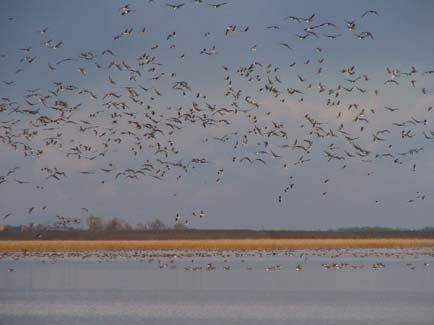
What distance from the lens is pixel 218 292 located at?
40.9 m

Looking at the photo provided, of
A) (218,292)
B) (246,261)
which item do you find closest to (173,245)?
(246,261)

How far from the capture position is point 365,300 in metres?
37.9

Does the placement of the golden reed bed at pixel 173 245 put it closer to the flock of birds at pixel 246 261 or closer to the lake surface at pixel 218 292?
the flock of birds at pixel 246 261

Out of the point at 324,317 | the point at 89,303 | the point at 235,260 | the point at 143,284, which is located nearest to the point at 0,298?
the point at 89,303

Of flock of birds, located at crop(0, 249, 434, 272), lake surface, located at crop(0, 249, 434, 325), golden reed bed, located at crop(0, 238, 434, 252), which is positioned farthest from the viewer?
golden reed bed, located at crop(0, 238, 434, 252)

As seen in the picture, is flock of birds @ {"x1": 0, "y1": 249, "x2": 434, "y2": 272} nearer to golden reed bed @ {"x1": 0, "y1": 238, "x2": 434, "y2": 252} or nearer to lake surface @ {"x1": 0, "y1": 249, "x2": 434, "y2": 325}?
lake surface @ {"x1": 0, "y1": 249, "x2": 434, "y2": 325}

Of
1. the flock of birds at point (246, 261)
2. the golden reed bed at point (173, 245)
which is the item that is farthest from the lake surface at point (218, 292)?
the golden reed bed at point (173, 245)

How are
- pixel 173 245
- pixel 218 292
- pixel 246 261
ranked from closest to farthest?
1. pixel 218 292
2. pixel 246 261
3. pixel 173 245

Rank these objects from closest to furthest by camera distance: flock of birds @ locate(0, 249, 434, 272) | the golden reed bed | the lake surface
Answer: the lake surface < flock of birds @ locate(0, 249, 434, 272) < the golden reed bed

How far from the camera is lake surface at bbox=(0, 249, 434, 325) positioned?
1321 inches

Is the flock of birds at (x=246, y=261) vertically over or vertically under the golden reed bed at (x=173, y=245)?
under

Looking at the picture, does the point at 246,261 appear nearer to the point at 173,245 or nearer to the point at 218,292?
the point at 218,292

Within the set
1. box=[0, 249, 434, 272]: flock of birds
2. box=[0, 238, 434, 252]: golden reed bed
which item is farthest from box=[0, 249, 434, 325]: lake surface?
box=[0, 238, 434, 252]: golden reed bed

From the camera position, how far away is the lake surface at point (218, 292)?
33562 mm
